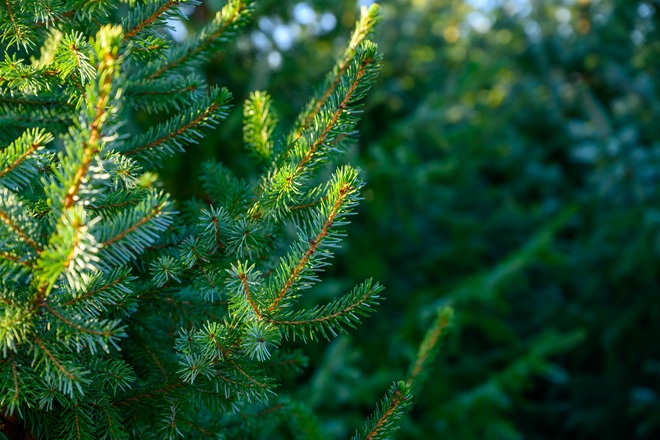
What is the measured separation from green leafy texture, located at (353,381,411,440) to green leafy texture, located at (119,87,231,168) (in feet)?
1.70

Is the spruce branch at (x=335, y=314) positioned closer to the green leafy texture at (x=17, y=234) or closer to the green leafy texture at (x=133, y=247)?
the green leafy texture at (x=133, y=247)

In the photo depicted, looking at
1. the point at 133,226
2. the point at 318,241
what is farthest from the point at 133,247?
the point at 318,241

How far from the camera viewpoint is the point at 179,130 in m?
1.05

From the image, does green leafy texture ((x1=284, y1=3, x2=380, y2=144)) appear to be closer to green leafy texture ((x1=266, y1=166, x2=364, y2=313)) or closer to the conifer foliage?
the conifer foliage

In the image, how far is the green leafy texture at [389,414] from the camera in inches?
38.3

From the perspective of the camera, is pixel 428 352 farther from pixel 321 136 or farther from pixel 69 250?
pixel 69 250

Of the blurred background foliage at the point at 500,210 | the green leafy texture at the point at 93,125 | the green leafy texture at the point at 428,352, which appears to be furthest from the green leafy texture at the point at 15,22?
the blurred background foliage at the point at 500,210

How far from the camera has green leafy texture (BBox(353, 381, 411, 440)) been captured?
972 millimetres

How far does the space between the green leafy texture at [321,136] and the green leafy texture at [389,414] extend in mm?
334

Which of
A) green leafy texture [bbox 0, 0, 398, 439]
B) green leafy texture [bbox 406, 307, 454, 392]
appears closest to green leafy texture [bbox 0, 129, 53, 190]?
green leafy texture [bbox 0, 0, 398, 439]

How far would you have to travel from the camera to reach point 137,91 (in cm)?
119

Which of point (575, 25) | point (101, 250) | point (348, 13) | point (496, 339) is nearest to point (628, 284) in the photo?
point (496, 339)

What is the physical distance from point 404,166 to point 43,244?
3199 millimetres

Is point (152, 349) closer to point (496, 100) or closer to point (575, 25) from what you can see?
point (575, 25)
